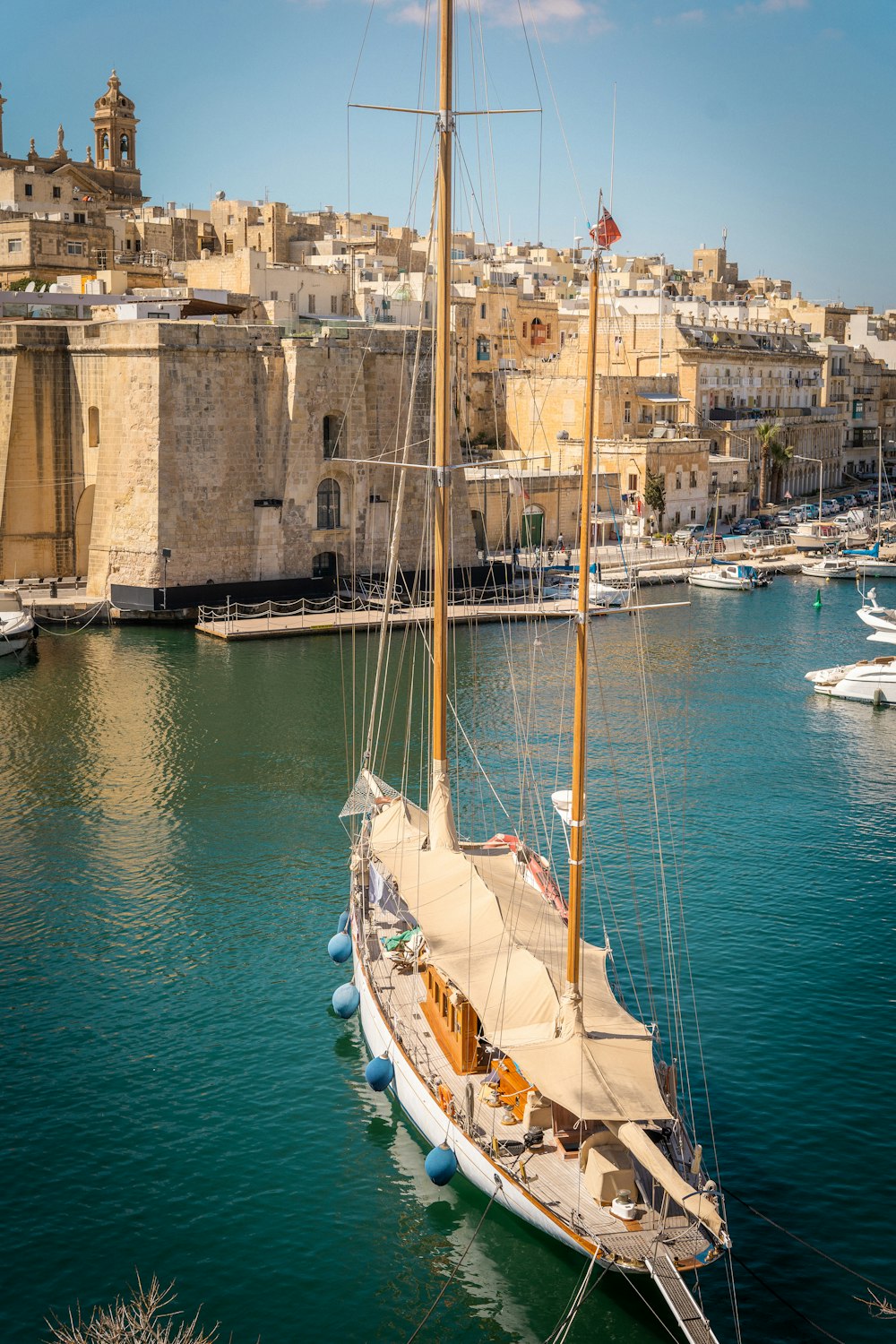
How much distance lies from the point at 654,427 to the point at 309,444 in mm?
23378

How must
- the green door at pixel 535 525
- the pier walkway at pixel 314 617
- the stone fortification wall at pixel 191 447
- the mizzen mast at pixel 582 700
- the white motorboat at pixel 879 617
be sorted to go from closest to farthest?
the mizzen mast at pixel 582 700, the pier walkway at pixel 314 617, the white motorboat at pixel 879 617, the stone fortification wall at pixel 191 447, the green door at pixel 535 525

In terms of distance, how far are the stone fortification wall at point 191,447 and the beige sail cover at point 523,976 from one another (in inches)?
902

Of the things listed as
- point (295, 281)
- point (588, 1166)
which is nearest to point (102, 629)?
point (295, 281)

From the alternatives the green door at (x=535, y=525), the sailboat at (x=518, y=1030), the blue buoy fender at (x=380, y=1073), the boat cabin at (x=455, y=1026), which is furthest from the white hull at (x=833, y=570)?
the blue buoy fender at (x=380, y=1073)

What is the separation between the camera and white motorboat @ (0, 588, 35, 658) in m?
35.3

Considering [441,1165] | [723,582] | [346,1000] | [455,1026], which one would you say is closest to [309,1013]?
[346,1000]

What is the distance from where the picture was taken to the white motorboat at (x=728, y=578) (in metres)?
49.6

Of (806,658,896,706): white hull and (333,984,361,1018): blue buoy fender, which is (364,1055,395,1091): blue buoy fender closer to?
(333,984,361,1018): blue buoy fender

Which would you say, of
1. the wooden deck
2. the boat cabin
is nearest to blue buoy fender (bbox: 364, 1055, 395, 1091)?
the wooden deck

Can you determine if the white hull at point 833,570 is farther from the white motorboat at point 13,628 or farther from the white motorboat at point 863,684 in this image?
the white motorboat at point 13,628

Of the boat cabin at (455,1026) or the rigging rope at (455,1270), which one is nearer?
the rigging rope at (455,1270)

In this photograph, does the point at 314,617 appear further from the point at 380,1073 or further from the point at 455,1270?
the point at 455,1270

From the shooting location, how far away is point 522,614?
142 ft

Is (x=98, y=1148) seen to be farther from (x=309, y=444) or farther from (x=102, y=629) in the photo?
(x=309, y=444)
